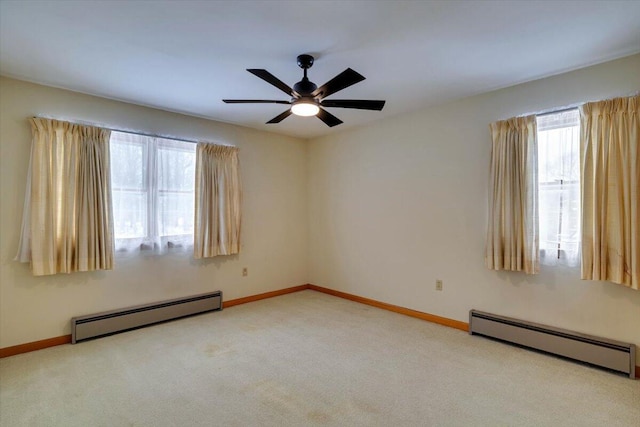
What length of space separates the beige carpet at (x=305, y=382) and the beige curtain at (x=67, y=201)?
2.94 ft

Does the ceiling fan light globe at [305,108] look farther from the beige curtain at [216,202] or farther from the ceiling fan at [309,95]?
the beige curtain at [216,202]

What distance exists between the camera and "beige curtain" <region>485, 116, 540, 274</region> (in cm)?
304

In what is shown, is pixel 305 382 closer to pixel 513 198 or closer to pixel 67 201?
pixel 513 198

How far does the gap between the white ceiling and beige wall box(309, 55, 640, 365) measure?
28 centimetres

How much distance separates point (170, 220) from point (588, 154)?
14.4ft

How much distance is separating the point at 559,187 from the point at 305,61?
2544 millimetres

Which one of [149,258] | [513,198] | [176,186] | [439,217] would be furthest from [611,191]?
[149,258]

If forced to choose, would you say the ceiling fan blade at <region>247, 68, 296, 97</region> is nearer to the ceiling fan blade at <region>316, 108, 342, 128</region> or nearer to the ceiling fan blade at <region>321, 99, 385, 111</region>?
the ceiling fan blade at <region>321, 99, 385, 111</region>

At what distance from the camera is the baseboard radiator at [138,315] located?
3292mm

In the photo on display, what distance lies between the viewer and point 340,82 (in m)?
2.26

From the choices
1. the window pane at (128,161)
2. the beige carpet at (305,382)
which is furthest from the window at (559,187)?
the window pane at (128,161)

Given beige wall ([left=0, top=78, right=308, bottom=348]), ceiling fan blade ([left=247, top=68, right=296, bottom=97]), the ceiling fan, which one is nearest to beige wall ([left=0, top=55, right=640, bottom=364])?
beige wall ([left=0, top=78, right=308, bottom=348])

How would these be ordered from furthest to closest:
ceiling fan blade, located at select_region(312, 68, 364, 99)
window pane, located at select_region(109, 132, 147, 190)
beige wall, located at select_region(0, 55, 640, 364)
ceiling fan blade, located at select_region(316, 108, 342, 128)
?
window pane, located at select_region(109, 132, 147, 190), beige wall, located at select_region(0, 55, 640, 364), ceiling fan blade, located at select_region(316, 108, 342, 128), ceiling fan blade, located at select_region(312, 68, 364, 99)

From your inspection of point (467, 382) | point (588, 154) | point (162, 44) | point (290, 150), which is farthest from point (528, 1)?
point (290, 150)
